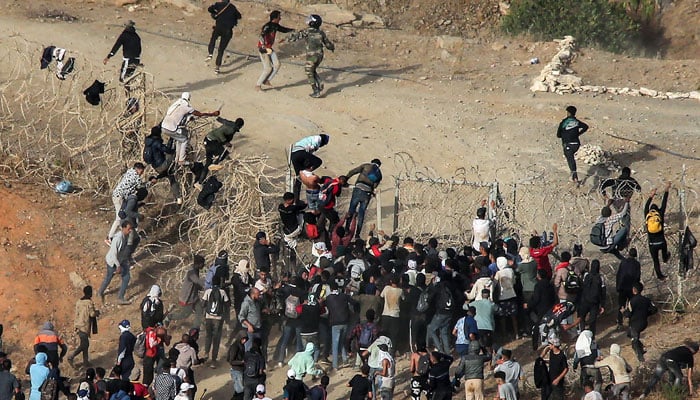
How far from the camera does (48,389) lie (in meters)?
17.4

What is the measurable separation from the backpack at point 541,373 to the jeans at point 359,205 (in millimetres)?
4716

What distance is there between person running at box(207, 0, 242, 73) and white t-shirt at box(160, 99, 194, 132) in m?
5.16

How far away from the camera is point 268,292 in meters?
18.6

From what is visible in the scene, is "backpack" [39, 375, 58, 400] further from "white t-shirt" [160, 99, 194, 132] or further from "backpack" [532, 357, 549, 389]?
"backpack" [532, 357, 549, 389]

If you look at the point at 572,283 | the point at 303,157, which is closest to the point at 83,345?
the point at 303,157

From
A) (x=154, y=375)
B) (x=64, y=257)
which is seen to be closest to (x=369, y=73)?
(x=64, y=257)

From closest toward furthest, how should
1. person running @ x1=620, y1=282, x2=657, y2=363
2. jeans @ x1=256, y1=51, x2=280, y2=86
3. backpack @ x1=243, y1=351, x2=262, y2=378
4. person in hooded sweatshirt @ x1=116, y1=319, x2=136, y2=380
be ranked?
backpack @ x1=243, y1=351, x2=262, y2=378, person in hooded sweatshirt @ x1=116, y1=319, x2=136, y2=380, person running @ x1=620, y1=282, x2=657, y2=363, jeans @ x1=256, y1=51, x2=280, y2=86

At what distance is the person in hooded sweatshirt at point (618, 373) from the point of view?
56.2ft

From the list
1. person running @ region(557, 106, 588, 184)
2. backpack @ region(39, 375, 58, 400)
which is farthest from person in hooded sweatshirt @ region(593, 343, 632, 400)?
backpack @ region(39, 375, 58, 400)

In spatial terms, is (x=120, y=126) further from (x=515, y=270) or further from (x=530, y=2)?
(x=530, y=2)

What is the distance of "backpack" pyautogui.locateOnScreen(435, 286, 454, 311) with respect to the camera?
18266 millimetres

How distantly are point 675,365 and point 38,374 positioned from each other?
7.67 m

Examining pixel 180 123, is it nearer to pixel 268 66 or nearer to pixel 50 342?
pixel 50 342

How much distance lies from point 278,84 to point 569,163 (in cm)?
612
